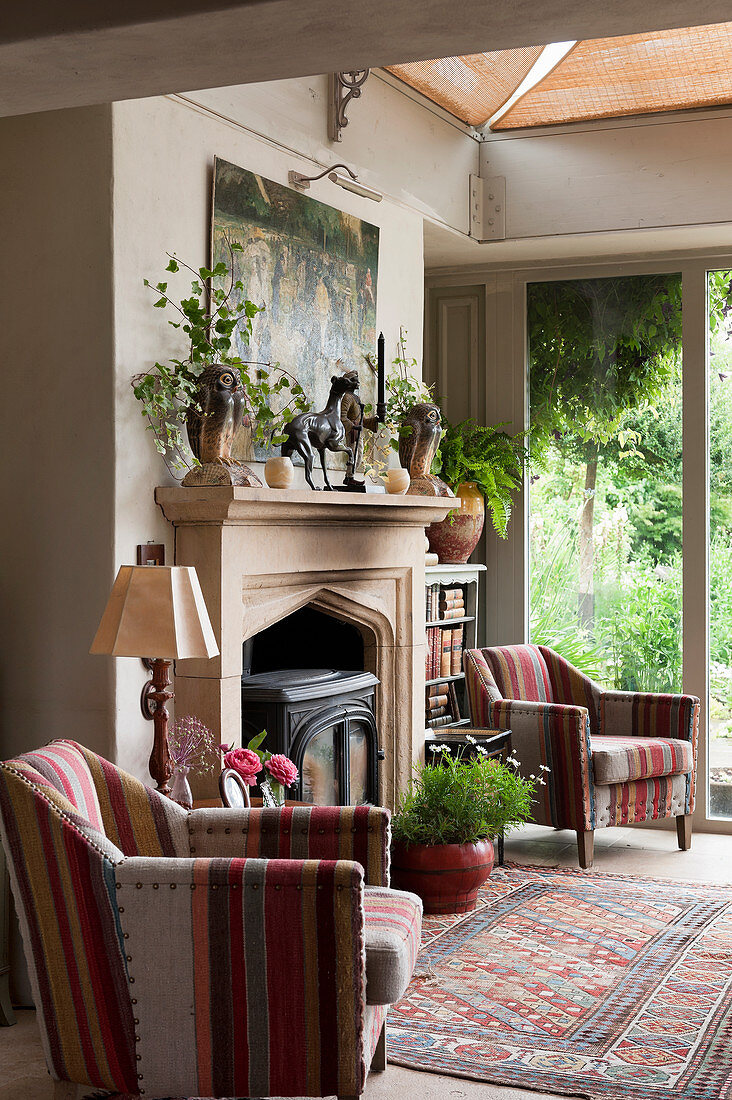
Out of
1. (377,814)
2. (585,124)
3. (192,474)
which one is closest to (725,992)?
(377,814)

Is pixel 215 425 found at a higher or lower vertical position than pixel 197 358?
lower

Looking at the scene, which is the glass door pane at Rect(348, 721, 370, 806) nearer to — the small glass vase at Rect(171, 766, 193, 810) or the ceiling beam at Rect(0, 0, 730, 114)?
the small glass vase at Rect(171, 766, 193, 810)

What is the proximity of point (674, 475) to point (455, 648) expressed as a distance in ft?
4.71

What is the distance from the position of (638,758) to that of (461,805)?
1.18 m

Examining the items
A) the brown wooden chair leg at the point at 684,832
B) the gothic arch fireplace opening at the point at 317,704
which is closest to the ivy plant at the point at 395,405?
the gothic arch fireplace opening at the point at 317,704

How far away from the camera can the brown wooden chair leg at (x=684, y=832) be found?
5.41 m

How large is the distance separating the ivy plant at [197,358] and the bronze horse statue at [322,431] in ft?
0.20

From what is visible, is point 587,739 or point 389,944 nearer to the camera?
point 389,944

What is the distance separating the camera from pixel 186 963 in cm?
225

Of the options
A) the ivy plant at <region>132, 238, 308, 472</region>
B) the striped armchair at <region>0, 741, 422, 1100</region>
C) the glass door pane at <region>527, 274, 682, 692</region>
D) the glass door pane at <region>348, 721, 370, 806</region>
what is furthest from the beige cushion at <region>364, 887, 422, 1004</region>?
the glass door pane at <region>527, 274, 682, 692</region>

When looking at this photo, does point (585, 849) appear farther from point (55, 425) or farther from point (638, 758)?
point (55, 425)

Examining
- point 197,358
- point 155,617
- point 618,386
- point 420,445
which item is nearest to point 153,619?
point 155,617

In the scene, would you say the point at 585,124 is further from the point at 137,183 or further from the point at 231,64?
the point at 231,64

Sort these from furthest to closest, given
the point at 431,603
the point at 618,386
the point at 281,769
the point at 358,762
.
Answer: the point at 618,386
the point at 431,603
the point at 358,762
the point at 281,769
